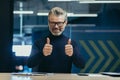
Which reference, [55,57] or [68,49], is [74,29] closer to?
[68,49]

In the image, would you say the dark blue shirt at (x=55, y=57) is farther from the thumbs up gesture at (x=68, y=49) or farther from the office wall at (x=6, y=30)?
the office wall at (x=6, y=30)

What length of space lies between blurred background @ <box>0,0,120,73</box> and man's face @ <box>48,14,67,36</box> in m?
0.06

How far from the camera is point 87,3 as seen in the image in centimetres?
281

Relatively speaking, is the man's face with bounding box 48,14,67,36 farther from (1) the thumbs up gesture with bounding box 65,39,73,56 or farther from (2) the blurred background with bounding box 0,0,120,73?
(1) the thumbs up gesture with bounding box 65,39,73,56

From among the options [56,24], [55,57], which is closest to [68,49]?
[55,57]

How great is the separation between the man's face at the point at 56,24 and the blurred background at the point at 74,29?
0.19 ft

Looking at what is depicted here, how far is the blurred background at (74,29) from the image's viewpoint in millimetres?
2777

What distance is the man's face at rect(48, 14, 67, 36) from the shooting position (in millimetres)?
2762

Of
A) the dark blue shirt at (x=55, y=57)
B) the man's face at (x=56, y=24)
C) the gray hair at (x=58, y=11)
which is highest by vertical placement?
the gray hair at (x=58, y=11)

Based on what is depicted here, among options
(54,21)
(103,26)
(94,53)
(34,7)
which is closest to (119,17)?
(103,26)

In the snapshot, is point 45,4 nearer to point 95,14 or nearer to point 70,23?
point 70,23

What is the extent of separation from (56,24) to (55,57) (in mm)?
365

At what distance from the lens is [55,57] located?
2.81 m

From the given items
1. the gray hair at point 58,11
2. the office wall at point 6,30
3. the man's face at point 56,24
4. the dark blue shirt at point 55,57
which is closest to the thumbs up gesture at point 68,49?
the dark blue shirt at point 55,57
